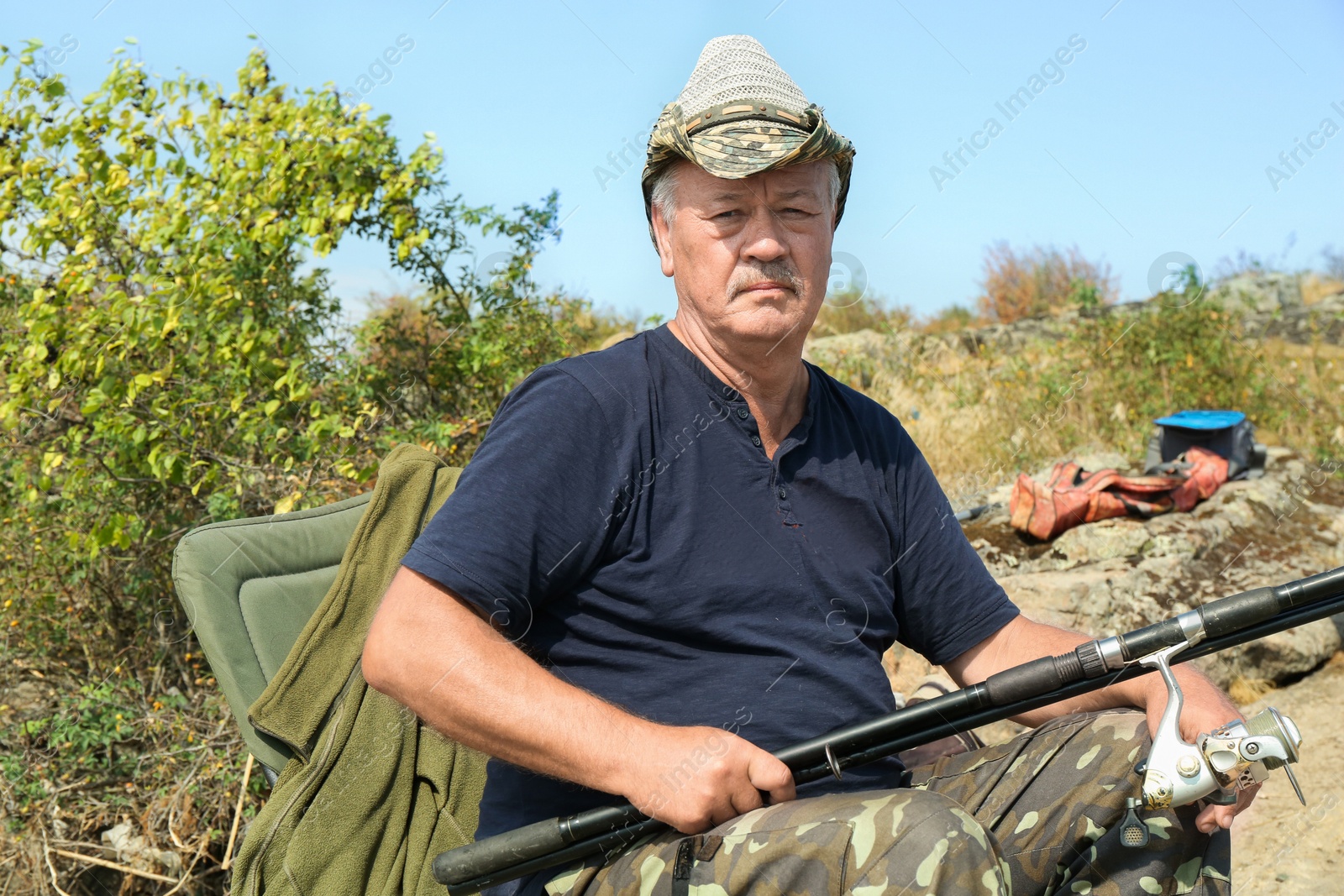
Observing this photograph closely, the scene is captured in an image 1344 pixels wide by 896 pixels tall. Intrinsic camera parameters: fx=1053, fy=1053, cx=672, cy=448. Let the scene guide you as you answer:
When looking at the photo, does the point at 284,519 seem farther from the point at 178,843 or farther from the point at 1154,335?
the point at 1154,335

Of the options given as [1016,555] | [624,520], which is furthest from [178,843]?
[1016,555]

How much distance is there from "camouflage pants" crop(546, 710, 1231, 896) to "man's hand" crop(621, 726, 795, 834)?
0.12 ft

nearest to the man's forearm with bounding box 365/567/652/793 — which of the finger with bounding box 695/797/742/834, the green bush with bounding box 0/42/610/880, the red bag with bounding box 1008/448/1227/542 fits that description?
the finger with bounding box 695/797/742/834

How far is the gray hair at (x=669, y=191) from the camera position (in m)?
2.39

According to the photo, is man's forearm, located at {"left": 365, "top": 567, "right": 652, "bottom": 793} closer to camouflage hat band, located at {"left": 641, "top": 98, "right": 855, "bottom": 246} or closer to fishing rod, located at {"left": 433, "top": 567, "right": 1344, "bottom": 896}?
fishing rod, located at {"left": 433, "top": 567, "right": 1344, "bottom": 896}

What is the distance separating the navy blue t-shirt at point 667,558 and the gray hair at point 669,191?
11.8 inches

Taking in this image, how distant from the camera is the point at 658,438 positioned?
2117 mm

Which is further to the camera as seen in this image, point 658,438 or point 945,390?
point 945,390

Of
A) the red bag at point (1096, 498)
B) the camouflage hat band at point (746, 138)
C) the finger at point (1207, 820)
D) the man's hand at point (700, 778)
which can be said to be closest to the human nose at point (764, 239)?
the camouflage hat band at point (746, 138)

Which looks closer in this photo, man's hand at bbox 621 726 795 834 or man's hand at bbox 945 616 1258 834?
man's hand at bbox 621 726 795 834

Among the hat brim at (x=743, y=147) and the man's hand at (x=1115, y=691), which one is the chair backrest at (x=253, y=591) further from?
the man's hand at (x=1115, y=691)

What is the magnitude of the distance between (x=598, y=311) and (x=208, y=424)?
152 inches

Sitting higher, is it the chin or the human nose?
the human nose

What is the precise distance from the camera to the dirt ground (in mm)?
3078
